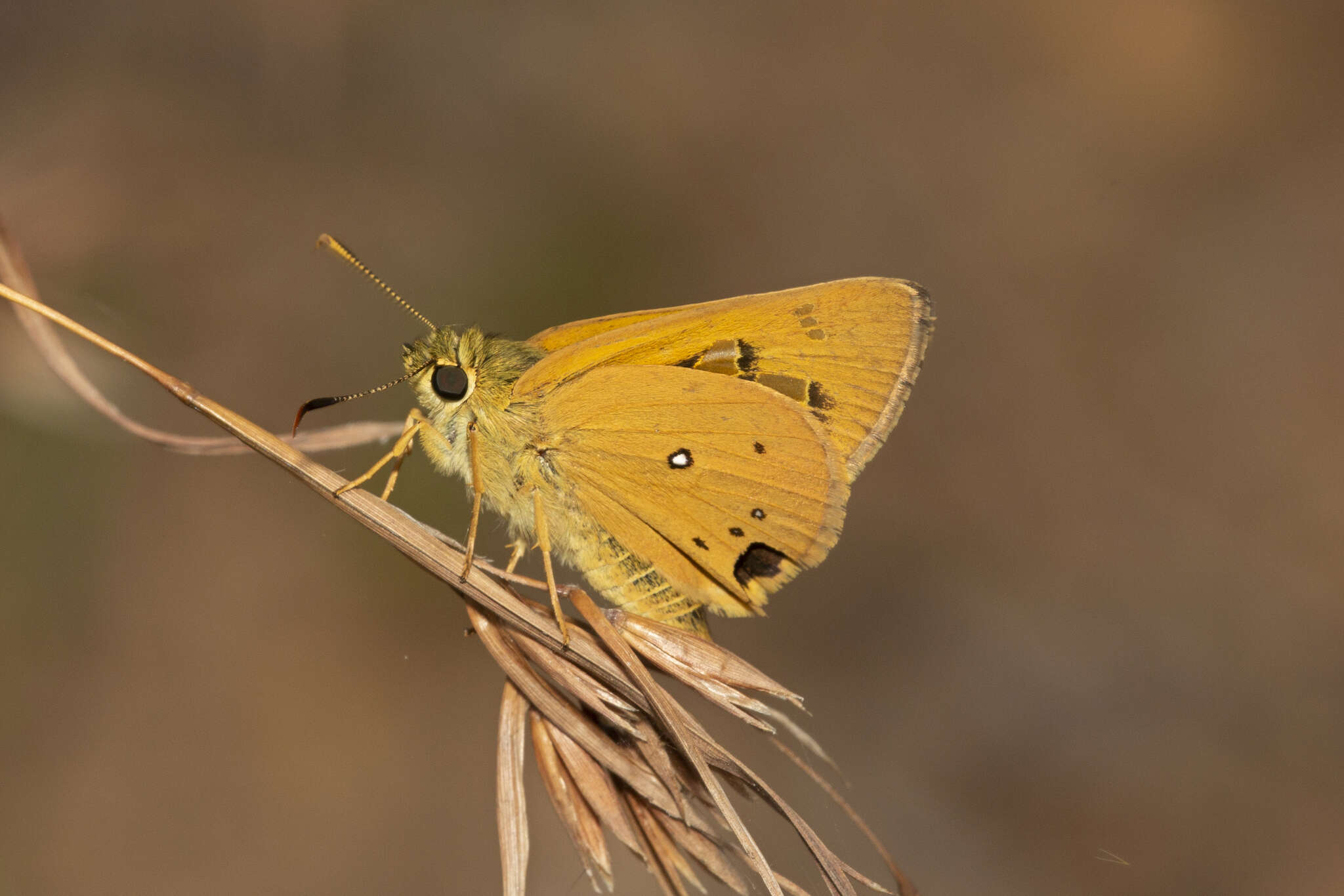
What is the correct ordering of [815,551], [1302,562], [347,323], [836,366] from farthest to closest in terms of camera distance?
[347,323]
[1302,562]
[836,366]
[815,551]

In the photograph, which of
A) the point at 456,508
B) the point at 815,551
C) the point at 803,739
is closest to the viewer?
the point at 803,739

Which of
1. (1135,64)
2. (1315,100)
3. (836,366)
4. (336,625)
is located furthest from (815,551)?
(1315,100)

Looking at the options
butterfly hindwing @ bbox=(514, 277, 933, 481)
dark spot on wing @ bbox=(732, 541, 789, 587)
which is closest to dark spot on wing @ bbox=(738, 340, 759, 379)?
butterfly hindwing @ bbox=(514, 277, 933, 481)

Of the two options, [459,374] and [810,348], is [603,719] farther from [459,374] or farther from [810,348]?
[810,348]

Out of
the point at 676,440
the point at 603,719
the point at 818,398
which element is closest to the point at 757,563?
the point at 676,440

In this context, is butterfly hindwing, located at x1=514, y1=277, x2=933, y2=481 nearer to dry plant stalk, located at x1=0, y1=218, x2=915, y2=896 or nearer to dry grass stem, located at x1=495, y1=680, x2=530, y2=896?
dry plant stalk, located at x1=0, y1=218, x2=915, y2=896

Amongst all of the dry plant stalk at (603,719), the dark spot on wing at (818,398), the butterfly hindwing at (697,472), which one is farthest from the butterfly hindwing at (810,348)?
the dry plant stalk at (603,719)

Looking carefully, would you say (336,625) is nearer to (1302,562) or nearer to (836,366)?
(836,366)
